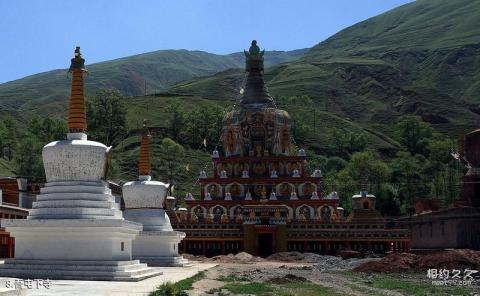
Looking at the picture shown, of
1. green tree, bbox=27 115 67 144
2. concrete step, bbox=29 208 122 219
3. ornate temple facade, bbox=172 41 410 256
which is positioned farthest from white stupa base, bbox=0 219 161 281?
green tree, bbox=27 115 67 144

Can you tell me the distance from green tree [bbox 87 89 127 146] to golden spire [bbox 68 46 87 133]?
9268 cm

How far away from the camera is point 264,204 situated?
64.6m

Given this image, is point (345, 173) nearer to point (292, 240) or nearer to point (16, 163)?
point (292, 240)

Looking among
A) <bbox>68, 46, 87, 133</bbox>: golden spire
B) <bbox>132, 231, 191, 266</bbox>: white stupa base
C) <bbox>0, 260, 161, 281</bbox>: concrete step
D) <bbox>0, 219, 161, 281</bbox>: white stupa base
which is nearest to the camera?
<bbox>0, 260, 161, 281</bbox>: concrete step

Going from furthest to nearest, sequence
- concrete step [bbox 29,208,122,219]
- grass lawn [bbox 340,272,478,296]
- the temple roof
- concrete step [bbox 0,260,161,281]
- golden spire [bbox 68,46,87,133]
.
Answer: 1. the temple roof
2. golden spire [bbox 68,46,87,133]
3. concrete step [bbox 29,208,122,219]
4. concrete step [bbox 0,260,161,281]
5. grass lawn [bbox 340,272,478,296]

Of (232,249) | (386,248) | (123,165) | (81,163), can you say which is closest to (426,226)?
(386,248)

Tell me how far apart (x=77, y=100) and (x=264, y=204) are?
35892 mm

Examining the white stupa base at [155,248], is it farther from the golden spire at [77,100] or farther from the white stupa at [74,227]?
the golden spire at [77,100]

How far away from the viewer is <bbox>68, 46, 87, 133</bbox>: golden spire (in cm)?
3073

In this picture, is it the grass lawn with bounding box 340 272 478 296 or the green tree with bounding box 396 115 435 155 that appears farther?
the green tree with bounding box 396 115 435 155

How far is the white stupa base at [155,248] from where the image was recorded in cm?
4112

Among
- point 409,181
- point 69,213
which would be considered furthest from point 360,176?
point 69,213

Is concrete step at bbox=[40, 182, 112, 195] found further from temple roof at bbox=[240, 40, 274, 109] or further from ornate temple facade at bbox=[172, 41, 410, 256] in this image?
temple roof at bbox=[240, 40, 274, 109]

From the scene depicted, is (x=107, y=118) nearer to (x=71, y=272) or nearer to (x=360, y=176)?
(x=360, y=176)
